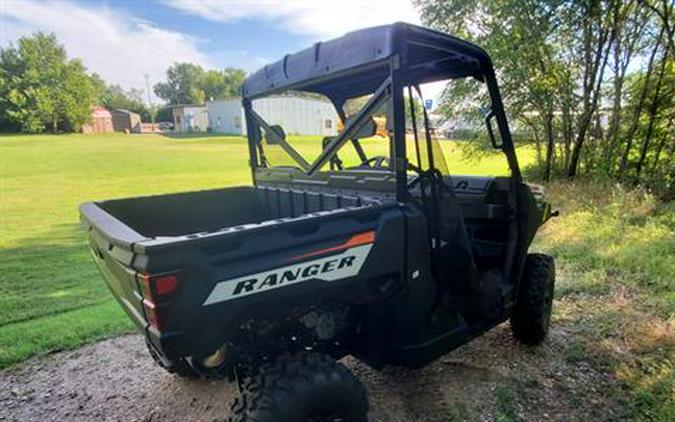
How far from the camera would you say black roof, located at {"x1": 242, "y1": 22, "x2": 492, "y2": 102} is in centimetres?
197

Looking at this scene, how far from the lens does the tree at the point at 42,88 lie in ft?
154

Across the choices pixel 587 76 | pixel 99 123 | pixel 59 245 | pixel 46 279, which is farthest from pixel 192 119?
pixel 46 279

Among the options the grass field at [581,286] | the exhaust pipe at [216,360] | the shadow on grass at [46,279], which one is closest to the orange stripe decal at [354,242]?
the exhaust pipe at [216,360]

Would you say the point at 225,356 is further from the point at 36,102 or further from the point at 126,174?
the point at 36,102

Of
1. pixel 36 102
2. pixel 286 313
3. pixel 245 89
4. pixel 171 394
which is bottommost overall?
pixel 171 394

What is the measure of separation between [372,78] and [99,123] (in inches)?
2708

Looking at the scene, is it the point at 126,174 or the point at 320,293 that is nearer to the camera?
the point at 320,293

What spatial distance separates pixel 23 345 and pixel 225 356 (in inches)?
96.5

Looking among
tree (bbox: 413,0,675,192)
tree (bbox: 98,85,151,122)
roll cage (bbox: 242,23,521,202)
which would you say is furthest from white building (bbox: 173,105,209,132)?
roll cage (bbox: 242,23,521,202)

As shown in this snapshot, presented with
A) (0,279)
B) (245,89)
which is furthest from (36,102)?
(245,89)

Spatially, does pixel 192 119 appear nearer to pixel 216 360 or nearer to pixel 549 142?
pixel 549 142

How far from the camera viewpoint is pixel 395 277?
2006 mm

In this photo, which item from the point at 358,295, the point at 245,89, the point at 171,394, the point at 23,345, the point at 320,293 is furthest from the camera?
the point at 23,345

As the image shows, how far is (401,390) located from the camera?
264cm
